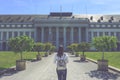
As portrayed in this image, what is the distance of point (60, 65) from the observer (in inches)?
508

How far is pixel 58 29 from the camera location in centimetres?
14675

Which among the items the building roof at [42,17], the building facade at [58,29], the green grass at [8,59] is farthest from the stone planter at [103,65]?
the building roof at [42,17]

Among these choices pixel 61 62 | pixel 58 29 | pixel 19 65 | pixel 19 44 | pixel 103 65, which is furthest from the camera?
pixel 58 29

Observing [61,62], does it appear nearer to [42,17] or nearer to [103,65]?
[103,65]

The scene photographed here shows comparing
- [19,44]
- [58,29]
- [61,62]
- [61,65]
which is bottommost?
[61,65]

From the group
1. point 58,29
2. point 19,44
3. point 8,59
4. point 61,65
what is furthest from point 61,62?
point 58,29

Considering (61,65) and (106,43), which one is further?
(106,43)

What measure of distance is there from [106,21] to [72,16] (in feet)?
57.0

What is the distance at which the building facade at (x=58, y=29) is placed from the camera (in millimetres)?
145125

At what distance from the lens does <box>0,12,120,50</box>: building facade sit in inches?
5714

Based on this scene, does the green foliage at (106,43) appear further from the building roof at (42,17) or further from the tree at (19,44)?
the building roof at (42,17)

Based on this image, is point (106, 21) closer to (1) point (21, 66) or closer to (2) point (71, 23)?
(2) point (71, 23)

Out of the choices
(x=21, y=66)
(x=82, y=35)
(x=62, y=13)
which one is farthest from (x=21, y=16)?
(x=21, y=66)

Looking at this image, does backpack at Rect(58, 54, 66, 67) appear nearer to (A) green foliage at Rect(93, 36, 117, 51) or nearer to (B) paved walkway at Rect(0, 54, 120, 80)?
(B) paved walkway at Rect(0, 54, 120, 80)
